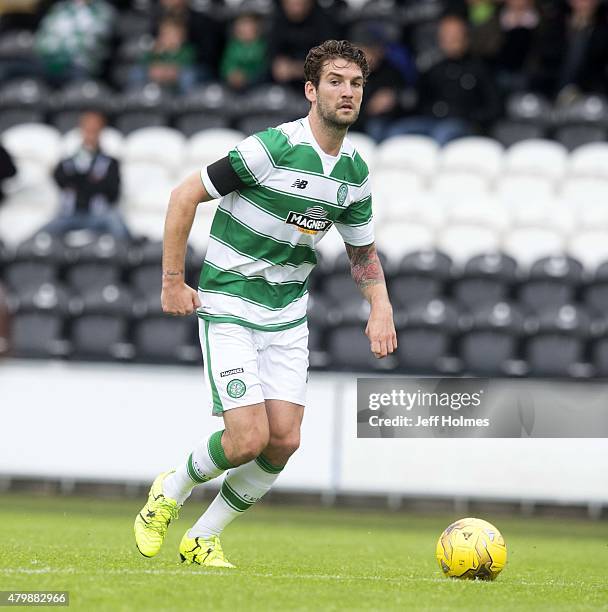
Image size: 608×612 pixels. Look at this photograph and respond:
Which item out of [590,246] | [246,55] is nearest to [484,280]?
[590,246]

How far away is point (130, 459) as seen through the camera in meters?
11.9

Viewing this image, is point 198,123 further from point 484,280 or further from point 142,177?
point 484,280

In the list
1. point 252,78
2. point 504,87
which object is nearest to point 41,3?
point 252,78

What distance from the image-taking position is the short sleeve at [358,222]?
694cm

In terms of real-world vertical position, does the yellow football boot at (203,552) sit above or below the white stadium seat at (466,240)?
below

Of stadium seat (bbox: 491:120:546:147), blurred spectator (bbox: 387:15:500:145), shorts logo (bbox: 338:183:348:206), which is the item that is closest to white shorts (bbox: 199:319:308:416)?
shorts logo (bbox: 338:183:348:206)

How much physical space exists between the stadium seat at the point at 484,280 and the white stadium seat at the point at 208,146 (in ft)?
11.6

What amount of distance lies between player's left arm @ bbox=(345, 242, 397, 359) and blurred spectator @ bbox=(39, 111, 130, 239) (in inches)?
304

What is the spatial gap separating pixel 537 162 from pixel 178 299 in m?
9.67

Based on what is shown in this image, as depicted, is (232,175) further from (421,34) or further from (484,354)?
(421,34)

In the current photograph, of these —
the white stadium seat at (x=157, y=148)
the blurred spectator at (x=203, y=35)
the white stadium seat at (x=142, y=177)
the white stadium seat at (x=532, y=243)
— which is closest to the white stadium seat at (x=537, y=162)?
the white stadium seat at (x=532, y=243)

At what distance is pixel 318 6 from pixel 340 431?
676cm

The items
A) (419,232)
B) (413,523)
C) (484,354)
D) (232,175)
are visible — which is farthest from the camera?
(419,232)

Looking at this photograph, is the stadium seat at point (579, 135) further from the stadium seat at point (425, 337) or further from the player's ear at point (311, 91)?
the player's ear at point (311, 91)
